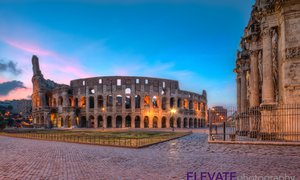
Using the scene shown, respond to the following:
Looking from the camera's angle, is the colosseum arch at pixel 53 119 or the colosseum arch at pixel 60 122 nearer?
the colosseum arch at pixel 60 122

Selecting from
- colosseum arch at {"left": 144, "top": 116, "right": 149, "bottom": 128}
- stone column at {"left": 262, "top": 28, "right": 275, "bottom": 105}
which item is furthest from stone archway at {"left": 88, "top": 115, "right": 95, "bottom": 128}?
stone column at {"left": 262, "top": 28, "right": 275, "bottom": 105}

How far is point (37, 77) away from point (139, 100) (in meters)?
33.3

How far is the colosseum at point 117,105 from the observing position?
6009 centimetres

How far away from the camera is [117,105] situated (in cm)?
6106

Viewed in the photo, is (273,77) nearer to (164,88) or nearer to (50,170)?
(50,170)

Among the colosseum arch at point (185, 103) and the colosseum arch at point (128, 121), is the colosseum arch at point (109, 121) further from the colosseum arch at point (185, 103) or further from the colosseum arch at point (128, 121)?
the colosseum arch at point (185, 103)

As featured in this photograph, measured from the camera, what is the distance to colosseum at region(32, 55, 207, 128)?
6009cm

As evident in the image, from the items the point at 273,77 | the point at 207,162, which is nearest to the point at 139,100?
the point at 273,77

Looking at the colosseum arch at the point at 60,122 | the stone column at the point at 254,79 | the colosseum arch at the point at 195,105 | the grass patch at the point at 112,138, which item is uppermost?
the stone column at the point at 254,79

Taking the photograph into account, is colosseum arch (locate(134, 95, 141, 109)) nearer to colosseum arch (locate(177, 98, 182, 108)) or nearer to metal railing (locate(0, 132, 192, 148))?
colosseum arch (locate(177, 98, 182, 108))

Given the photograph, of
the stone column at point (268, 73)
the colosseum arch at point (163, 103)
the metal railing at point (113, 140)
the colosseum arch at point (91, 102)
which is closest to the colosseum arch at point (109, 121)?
the colosseum arch at point (91, 102)

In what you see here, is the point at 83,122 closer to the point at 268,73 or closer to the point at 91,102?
the point at 91,102

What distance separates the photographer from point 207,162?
Answer: 26.6ft

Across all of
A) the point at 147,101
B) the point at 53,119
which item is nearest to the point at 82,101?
the point at 53,119
